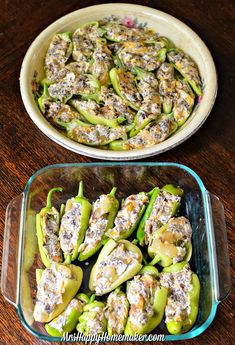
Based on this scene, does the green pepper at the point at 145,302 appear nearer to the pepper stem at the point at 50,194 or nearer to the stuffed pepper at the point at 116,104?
the pepper stem at the point at 50,194

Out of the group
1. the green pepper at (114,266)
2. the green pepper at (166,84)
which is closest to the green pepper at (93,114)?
the green pepper at (166,84)

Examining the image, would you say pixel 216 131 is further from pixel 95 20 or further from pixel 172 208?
pixel 95 20

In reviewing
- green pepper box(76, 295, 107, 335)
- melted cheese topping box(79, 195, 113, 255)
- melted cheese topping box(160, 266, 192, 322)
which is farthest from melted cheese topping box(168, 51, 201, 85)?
green pepper box(76, 295, 107, 335)

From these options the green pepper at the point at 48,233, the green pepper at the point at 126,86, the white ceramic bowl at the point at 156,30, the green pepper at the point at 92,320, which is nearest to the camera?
the green pepper at the point at 92,320

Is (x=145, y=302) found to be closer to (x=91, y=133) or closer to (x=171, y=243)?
(x=171, y=243)

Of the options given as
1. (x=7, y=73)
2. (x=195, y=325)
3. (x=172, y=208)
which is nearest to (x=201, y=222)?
(x=172, y=208)

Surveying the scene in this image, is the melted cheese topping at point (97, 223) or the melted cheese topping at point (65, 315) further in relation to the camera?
the melted cheese topping at point (97, 223)

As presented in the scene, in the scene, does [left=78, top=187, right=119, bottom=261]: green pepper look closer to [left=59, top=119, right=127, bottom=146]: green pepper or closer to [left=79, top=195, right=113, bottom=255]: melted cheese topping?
[left=79, top=195, right=113, bottom=255]: melted cheese topping
